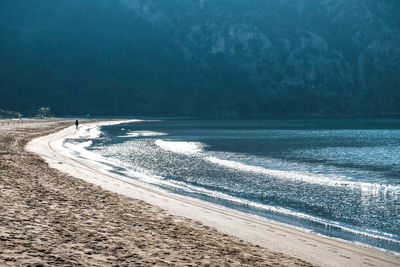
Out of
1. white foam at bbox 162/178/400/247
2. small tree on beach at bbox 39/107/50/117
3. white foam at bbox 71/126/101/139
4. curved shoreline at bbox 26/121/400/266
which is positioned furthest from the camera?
small tree on beach at bbox 39/107/50/117

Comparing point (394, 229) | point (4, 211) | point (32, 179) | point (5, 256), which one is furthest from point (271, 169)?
point (5, 256)

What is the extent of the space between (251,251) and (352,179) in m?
17.0

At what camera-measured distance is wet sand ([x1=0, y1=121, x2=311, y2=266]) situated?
8133mm

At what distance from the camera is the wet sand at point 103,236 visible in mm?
8133

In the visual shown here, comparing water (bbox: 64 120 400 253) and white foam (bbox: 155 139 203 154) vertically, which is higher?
water (bbox: 64 120 400 253)

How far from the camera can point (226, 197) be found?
18734mm

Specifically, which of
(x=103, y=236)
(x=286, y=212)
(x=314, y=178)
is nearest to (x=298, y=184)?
(x=314, y=178)

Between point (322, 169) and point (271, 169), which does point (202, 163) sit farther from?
point (322, 169)

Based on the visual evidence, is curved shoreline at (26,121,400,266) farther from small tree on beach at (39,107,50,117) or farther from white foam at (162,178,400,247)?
small tree on beach at (39,107,50,117)

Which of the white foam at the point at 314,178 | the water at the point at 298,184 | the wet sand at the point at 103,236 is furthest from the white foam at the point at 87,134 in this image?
the wet sand at the point at 103,236

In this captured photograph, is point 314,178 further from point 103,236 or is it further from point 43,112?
point 43,112

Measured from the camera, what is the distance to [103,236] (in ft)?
32.3

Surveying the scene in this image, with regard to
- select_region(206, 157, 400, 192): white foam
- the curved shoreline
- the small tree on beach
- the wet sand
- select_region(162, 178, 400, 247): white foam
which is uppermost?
the small tree on beach

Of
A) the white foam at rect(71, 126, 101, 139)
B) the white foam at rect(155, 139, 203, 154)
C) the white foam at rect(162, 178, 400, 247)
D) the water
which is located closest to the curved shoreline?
the water
